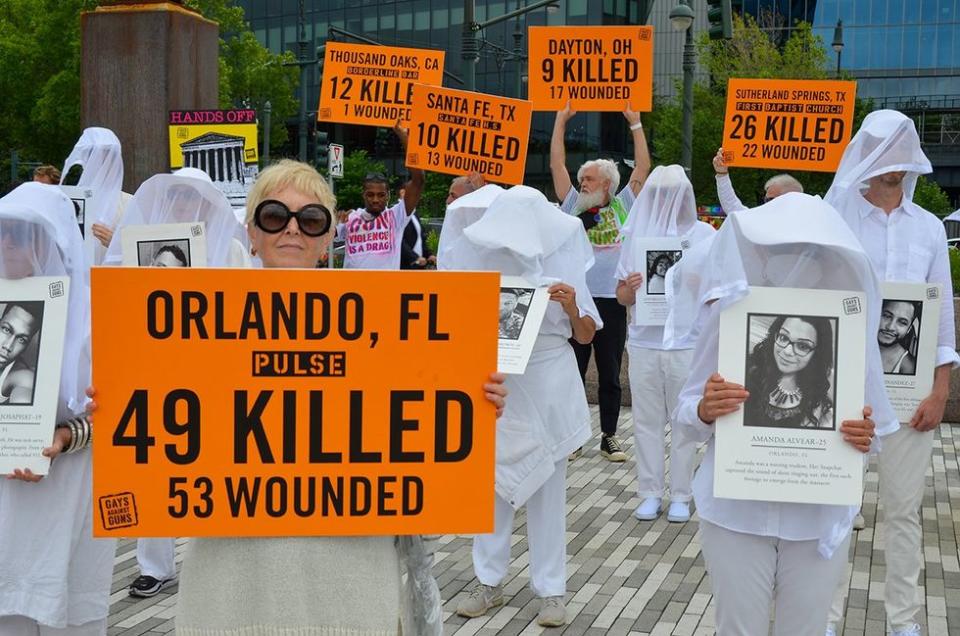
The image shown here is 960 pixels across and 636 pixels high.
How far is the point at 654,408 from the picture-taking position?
293 inches

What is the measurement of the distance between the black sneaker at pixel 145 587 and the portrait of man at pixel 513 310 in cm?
233

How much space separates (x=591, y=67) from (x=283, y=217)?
6.85m

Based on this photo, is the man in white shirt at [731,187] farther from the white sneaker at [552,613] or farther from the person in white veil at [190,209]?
the person in white veil at [190,209]

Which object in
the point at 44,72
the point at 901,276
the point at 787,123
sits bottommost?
the point at 901,276

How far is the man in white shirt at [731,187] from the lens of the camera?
6.95 metres

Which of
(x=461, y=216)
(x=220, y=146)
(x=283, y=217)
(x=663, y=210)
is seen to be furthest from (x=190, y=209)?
(x=220, y=146)

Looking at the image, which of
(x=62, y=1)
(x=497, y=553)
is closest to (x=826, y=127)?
(x=497, y=553)

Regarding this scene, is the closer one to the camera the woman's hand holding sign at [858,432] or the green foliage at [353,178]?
the woman's hand holding sign at [858,432]

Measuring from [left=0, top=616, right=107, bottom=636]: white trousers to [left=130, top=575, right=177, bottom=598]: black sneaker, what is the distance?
2010mm

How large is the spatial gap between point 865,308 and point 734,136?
6.33 meters

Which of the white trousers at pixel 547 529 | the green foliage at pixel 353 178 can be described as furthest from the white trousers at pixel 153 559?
the green foliage at pixel 353 178

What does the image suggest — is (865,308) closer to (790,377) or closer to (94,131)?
(790,377)

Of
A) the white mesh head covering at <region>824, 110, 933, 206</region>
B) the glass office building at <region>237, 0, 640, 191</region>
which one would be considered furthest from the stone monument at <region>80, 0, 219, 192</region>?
the glass office building at <region>237, 0, 640, 191</region>

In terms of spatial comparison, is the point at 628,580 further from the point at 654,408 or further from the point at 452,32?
the point at 452,32
